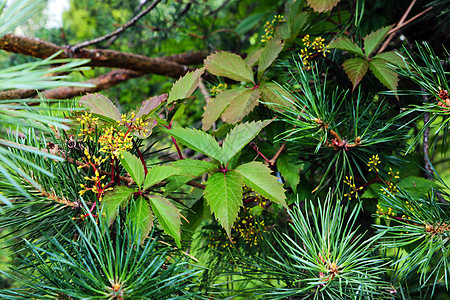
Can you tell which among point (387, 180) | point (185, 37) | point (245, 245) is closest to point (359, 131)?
point (387, 180)

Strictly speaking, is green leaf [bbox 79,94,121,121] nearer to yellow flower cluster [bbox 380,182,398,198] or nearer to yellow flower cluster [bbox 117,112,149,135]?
yellow flower cluster [bbox 117,112,149,135]

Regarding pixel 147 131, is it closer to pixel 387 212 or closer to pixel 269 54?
pixel 269 54

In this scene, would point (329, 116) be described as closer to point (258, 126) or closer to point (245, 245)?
point (258, 126)

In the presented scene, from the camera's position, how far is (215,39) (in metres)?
2.02

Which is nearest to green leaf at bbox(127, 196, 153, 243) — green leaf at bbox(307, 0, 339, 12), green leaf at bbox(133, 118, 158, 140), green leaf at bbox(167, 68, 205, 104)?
green leaf at bbox(133, 118, 158, 140)

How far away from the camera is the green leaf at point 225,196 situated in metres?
0.53

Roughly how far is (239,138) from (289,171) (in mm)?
181

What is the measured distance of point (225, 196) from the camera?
0.55 meters

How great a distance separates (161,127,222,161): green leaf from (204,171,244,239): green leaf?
44 millimetres

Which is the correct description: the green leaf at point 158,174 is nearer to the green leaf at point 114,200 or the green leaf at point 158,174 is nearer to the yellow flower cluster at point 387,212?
the green leaf at point 114,200

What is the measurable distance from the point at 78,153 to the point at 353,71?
1.86 feet

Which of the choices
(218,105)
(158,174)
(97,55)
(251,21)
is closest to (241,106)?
(218,105)

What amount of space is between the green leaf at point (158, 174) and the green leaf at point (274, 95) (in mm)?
276

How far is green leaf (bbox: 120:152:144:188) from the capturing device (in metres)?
0.50
